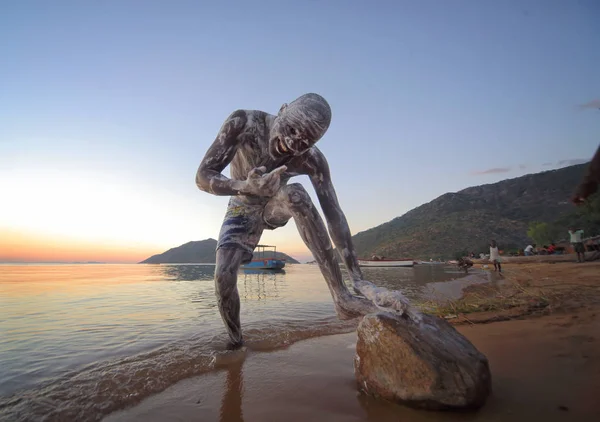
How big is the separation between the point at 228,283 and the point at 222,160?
1087mm

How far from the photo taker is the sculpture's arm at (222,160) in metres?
2.17

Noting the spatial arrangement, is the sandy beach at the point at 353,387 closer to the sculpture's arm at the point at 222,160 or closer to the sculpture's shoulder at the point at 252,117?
the sculpture's arm at the point at 222,160

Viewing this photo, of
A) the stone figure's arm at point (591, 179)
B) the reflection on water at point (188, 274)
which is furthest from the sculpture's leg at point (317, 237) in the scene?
the reflection on water at point (188, 274)

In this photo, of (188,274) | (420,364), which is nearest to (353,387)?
(420,364)

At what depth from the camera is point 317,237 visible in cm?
237

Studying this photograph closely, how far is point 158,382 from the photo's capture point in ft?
6.35

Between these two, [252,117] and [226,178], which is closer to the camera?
[226,178]

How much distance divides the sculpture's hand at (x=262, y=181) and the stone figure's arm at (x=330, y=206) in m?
0.86

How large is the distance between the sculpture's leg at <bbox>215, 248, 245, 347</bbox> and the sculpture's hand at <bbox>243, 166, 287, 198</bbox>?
2.77 feet

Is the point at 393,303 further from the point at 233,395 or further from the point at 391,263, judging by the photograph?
the point at 391,263

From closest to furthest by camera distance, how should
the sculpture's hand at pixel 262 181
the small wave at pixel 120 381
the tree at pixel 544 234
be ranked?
the small wave at pixel 120 381
the sculpture's hand at pixel 262 181
the tree at pixel 544 234

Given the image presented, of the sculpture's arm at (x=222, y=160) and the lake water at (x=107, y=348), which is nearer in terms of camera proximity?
the lake water at (x=107, y=348)

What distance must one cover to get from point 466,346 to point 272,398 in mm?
1132

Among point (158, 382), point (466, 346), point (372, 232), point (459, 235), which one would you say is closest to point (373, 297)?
point (466, 346)
